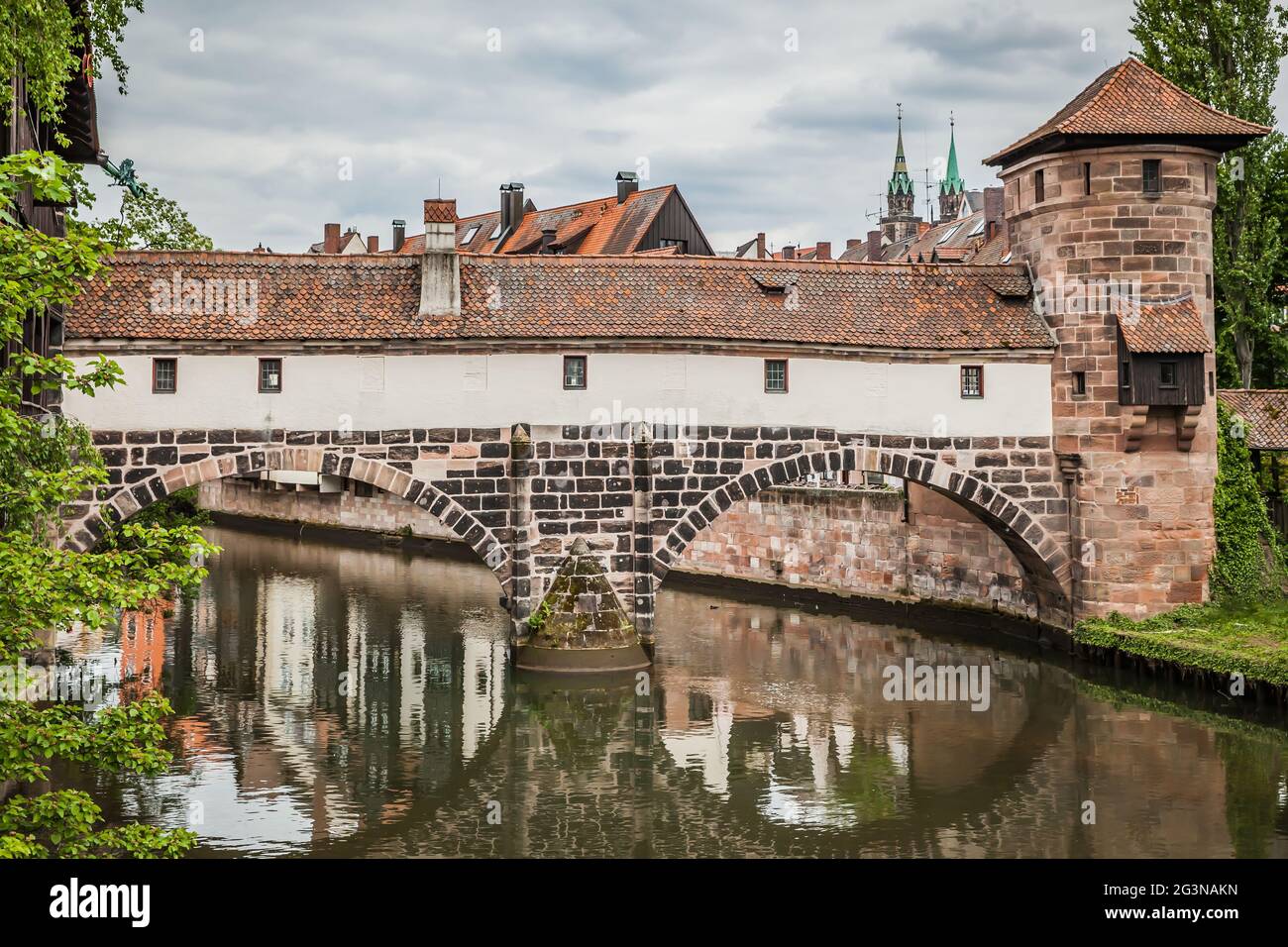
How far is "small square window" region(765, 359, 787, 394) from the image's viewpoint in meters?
22.5

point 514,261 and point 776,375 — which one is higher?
point 514,261

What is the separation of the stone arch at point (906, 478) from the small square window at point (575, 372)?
104 inches

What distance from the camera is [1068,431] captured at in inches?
906

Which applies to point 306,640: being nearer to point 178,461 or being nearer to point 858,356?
point 178,461

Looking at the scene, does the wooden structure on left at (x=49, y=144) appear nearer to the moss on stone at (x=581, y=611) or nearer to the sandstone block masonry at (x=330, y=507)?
the moss on stone at (x=581, y=611)

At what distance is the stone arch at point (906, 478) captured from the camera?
22.4m

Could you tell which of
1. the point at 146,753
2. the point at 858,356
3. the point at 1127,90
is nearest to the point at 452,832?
the point at 146,753

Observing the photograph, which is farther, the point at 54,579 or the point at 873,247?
the point at 873,247

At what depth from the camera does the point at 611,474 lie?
73.4 feet

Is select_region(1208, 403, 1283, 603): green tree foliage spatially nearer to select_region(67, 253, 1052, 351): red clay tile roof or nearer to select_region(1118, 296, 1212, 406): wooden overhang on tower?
select_region(1118, 296, 1212, 406): wooden overhang on tower

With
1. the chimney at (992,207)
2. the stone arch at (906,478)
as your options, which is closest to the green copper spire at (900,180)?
the chimney at (992,207)

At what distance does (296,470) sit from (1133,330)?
521 inches

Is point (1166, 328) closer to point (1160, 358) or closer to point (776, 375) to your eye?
point (1160, 358)

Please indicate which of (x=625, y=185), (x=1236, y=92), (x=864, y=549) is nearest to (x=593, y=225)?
(x=625, y=185)
